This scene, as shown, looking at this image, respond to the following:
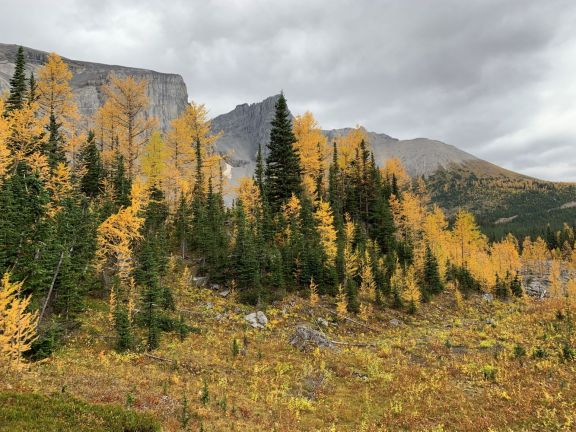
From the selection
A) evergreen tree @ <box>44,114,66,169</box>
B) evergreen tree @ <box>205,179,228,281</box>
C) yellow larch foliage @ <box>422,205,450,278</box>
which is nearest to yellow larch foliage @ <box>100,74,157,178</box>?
evergreen tree @ <box>44,114,66,169</box>

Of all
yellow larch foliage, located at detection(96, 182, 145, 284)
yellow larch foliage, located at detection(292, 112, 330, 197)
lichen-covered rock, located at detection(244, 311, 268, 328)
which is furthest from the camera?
yellow larch foliage, located at detection(292, 112, 330, 197)

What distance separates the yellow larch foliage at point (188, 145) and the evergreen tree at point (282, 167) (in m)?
7.68

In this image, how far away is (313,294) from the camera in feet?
101

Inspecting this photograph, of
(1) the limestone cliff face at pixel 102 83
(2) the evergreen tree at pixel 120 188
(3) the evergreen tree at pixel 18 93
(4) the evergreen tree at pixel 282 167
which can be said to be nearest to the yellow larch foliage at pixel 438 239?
(4) the evergreen tree at pixel 282 167

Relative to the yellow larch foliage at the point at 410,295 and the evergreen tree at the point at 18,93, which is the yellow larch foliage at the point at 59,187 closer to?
the evergreen tree at the point at 18,93

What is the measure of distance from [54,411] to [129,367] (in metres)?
6.73

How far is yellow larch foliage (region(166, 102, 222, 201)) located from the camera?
4262cm

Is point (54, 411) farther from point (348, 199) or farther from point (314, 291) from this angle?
point (348, 199)

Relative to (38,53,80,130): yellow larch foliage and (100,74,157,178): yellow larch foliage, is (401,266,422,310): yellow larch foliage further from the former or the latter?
(38,53,80,130): yellow larch foliage

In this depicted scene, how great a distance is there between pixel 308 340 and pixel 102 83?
4699 inches

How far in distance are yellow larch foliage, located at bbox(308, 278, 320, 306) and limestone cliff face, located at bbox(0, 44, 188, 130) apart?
4060 inches

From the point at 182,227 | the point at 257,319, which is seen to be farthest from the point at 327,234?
the point at 182,227

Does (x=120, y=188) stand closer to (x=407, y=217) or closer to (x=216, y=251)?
(x=216, y=251)

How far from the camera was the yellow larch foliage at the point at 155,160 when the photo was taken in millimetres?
40403
